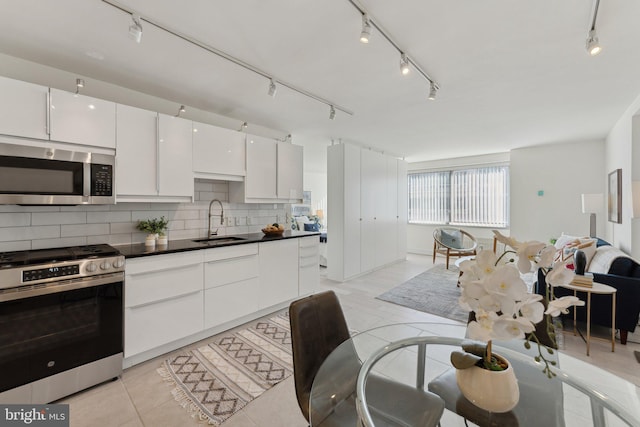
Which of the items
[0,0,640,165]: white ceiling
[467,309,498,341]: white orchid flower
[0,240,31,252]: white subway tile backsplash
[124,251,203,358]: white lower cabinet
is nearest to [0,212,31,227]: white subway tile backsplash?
[0,240,31,252]: white subway tile backsplash

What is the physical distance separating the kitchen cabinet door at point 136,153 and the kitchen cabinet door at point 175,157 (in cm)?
5

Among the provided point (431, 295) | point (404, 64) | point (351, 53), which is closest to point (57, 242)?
point (351, 53)

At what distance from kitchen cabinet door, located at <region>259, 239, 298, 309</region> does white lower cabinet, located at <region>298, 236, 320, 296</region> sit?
76mm

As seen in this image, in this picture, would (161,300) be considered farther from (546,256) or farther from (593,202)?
(593,202)

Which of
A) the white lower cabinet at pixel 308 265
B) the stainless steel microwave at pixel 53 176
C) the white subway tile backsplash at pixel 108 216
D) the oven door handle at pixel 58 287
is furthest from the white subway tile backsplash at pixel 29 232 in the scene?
the white lower cabinet at pixel 308 265

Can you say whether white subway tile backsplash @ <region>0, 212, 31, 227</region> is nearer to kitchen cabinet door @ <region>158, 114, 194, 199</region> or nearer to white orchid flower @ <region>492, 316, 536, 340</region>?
kitchen cabinet door @ <region>158, 114, 194, 199</region>

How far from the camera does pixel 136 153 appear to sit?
2467 millimetres

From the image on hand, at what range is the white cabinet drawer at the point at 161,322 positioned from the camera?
219cm

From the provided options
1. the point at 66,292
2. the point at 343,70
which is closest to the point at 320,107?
the point at 343,70

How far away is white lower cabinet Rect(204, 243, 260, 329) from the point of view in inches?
106

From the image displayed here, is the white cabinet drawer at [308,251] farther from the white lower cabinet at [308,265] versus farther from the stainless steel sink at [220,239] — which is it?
the stainless steel sink at [220,239]

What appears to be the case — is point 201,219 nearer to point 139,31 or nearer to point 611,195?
point 139,31

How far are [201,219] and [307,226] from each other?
4104mm

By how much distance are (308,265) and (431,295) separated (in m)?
1.91
